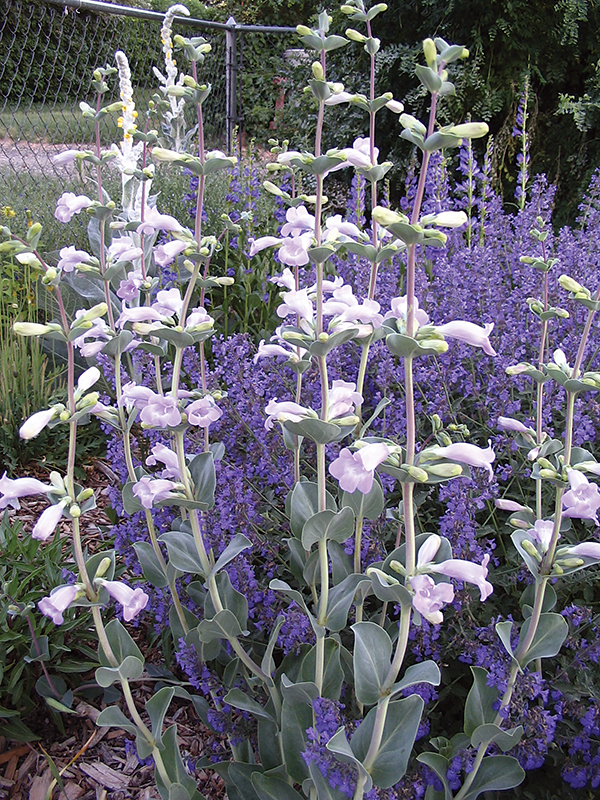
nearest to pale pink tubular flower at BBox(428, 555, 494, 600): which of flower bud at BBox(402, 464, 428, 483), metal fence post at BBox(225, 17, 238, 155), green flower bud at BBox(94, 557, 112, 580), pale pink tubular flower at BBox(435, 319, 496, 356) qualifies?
flower bud at BBox(402, 464, 428, 483)

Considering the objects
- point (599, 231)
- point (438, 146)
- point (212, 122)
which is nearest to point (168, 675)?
point (438, 146)

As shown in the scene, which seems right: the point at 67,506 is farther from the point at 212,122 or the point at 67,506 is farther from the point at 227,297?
the point at 212,122

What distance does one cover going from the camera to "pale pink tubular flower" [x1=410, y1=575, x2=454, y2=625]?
107 cm

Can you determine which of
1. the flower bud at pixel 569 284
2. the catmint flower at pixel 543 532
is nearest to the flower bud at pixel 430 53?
the flower bud at pixel 569 284

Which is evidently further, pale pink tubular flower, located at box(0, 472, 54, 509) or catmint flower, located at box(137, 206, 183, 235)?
catmint flower, located at box(137, 206, 183, 235)

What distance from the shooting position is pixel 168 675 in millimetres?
1893

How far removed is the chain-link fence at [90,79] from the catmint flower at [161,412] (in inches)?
130

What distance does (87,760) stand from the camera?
6.24 feet

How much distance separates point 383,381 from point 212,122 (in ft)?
25.6

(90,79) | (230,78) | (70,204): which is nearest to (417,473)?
(70,204)

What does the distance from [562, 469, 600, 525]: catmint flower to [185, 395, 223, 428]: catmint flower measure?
704 millimetres

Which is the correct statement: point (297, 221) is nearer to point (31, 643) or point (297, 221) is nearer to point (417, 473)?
point (417, 473)

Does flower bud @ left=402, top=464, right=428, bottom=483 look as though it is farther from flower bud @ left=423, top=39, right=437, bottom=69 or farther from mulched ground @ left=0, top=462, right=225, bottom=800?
mulched ground @ left=0, top=462, right=225, bottom=800

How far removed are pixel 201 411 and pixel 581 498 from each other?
775 millimetres
